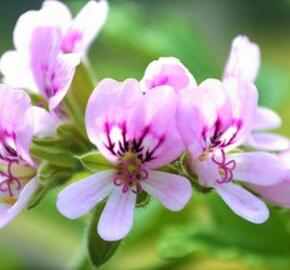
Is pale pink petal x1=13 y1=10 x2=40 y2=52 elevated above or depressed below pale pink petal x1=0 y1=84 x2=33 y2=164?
above

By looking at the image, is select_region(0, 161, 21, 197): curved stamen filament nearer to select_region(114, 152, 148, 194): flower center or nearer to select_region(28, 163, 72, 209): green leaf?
select_region(28, 163, 72, 209): green leaf

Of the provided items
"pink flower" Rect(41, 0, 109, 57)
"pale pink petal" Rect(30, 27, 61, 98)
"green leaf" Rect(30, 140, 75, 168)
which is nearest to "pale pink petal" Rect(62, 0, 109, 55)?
"pink flower" Rect(41, 0, 109, 57)

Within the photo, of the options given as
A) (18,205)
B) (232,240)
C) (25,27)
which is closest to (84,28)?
(25,27)

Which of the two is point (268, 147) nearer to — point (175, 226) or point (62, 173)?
point (62, 173)

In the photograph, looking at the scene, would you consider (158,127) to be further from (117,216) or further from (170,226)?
(170,226)

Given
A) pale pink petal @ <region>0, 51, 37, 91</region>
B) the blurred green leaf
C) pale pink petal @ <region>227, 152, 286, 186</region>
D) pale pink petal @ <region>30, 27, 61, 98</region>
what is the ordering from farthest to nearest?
the blurred green leaf
pale pink petal @ <region>0, 51, 37, 91</region>
pale pink petal @ <region>30, 27, 61, 98</region>
pale pink petal @ <region>227, 152, 286, 186</region>

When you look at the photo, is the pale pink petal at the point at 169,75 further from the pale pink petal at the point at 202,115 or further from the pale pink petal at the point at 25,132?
the pale pink petal at the point at 25,132
